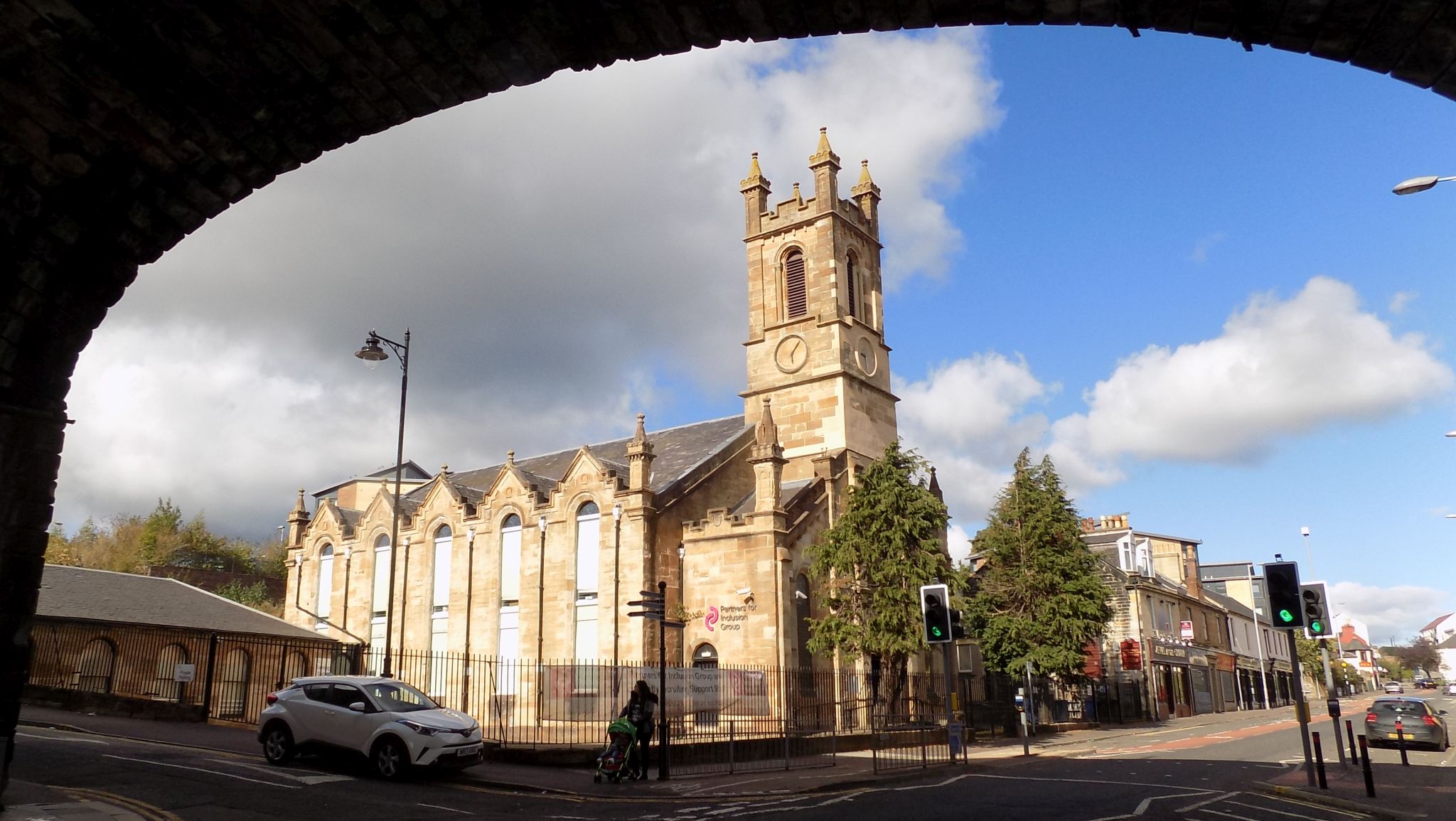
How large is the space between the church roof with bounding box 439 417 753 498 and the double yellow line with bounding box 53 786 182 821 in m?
23.7

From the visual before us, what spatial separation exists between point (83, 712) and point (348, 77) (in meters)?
24.3

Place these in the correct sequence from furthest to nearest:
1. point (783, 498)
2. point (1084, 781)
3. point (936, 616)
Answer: point (783, 498) → point (936, 616) → point (1084, 781)

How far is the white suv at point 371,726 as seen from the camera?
49.8 ft

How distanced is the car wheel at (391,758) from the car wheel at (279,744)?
1891 mm

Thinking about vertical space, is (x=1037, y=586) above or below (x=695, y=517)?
below

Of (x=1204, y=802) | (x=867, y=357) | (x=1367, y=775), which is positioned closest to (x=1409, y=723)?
(x=1367, y=775)

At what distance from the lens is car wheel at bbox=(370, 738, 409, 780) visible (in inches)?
595

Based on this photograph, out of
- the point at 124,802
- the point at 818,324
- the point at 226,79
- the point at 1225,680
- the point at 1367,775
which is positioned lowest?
the point at 1225,680

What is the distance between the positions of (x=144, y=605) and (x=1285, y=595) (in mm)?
36307

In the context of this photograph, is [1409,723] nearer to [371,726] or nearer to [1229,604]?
[371,726]

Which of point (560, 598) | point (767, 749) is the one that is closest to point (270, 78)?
point (767, 749)

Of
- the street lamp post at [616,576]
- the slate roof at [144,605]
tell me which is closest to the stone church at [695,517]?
the street lamp post at [616,576]

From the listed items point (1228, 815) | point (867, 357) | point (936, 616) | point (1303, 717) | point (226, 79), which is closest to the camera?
point (226, 79)

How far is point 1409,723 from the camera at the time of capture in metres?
24.3
